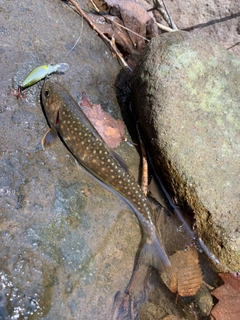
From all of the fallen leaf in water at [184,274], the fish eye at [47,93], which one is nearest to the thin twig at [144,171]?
the fallen leaf in water at [184,274]

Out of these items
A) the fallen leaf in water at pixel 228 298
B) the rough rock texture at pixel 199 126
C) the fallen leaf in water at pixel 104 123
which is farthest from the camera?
the fallen leaf in water at pixel 104 123

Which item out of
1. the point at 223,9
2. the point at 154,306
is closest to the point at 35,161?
the point at 154,306

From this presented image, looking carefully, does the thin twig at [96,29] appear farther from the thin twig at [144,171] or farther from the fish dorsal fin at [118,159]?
the fish dorsal fin at [118,159]

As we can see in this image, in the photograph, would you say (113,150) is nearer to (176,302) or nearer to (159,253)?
(159,253)

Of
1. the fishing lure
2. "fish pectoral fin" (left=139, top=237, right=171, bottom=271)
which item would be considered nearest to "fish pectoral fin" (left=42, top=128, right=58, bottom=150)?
the fishing lure

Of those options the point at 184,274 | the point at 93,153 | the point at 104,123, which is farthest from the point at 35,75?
the point at 184,274

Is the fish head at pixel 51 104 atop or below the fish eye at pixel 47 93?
below
